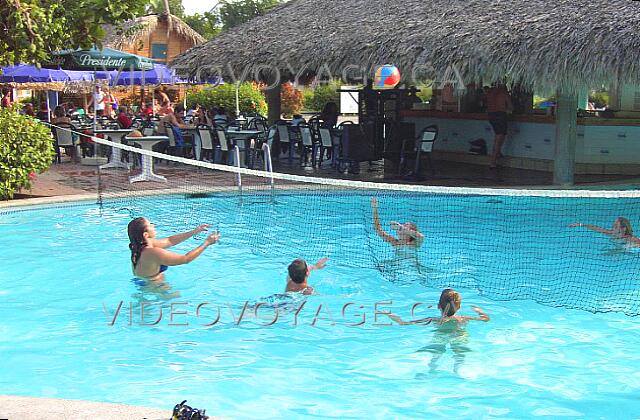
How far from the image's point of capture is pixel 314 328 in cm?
842

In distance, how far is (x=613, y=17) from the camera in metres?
14.0

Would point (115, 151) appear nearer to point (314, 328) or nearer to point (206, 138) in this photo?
point (206, 138)

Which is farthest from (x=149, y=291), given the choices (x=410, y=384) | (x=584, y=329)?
(x=584, y=329)

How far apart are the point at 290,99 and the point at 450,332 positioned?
1306 inches

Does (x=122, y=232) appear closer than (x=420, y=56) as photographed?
Yes

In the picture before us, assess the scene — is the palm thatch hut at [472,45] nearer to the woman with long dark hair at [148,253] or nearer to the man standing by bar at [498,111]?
the man standing by bar at [498,111]

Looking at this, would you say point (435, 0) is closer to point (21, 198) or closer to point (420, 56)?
point (420, 56)

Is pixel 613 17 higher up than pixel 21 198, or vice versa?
pixel 613 17

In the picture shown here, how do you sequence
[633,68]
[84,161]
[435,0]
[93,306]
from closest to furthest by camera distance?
1. [93,306]
2. [633,68]
3. [435,0]
4. [84,161]

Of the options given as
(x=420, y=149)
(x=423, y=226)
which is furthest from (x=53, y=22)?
(x=420, y=149)

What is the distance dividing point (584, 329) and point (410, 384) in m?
2.33

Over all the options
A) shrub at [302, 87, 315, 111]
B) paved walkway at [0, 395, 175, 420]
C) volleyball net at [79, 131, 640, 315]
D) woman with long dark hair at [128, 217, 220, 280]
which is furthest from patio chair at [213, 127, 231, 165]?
shrub at [302, 87, 315, 111]

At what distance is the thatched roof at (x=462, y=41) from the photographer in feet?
45.2

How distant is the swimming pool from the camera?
6828mm
